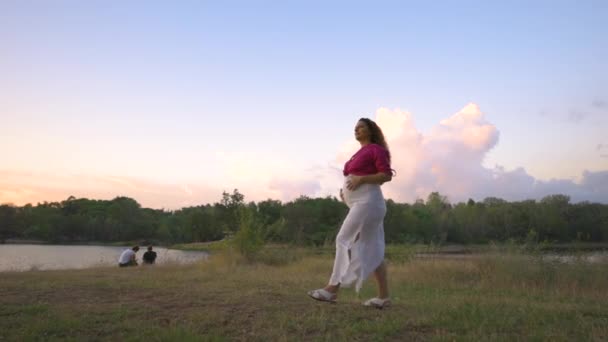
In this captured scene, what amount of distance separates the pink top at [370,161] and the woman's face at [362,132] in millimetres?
127

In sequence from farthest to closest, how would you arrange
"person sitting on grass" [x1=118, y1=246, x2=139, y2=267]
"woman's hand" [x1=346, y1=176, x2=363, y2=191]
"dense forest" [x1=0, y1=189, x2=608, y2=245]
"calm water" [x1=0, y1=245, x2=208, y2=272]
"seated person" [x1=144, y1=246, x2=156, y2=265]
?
"dense forest" [x1=0, y1=189, x2=608, y2=245], "seated person" [x1=144, y1=246, x2=156, y2=265], "calm water" [x1=0, y1=245, x2=208, y2=272], "person sitting on grass" [x1=118, y1=246, x2=139, y2=267], "woman's hand" [x1=346, y1=176, x2=363, y2=191]

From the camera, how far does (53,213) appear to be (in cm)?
8381

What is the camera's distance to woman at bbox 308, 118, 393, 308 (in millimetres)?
4777

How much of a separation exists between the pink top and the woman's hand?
3.7 inches

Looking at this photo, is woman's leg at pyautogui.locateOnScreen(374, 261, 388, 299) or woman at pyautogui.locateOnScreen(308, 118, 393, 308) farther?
woman's leg at pyautogui.locateOnScreen(374, 261, 388, 299)

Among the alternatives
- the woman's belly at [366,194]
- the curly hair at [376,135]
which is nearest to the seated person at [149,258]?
the woman's belly at [366,194]

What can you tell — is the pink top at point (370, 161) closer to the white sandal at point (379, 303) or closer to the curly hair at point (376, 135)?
the curly hair at point (376, 135)

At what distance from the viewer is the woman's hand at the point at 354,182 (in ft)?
15.9

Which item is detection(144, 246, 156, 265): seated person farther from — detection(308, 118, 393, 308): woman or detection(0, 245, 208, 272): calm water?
detection(308, 118, 393, 308): woman

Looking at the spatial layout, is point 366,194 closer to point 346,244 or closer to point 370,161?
point 370,161

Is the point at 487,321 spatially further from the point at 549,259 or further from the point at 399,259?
the point at 399,259

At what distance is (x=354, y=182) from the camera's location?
488cm

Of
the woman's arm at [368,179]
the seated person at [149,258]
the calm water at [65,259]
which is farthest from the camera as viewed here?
the seated person at [149,258]

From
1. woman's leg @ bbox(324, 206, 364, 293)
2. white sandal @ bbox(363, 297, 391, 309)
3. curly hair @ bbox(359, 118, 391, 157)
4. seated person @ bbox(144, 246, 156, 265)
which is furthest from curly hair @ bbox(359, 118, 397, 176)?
seated person @ bbox(144, 246, 156, 265)
